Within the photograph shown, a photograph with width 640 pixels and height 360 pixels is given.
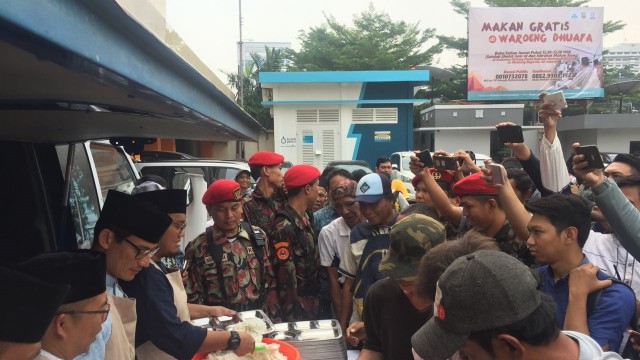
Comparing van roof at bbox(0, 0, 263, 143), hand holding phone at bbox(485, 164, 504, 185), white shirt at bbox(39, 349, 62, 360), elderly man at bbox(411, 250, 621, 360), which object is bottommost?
white shirt at bbox(39, 349, 62, 360)

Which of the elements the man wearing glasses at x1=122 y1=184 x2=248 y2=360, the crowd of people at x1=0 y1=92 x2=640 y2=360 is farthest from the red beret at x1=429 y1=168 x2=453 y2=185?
the man wearing glasses at x1=122 y1=184 x2=248 y2=360

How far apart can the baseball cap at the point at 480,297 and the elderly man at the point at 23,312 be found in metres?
1.09

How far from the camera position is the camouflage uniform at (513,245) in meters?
2.82

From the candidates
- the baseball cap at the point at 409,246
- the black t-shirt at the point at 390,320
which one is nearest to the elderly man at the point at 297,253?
the black t-shirt at the point at 390,320

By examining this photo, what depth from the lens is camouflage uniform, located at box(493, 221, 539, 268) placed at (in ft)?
9.27

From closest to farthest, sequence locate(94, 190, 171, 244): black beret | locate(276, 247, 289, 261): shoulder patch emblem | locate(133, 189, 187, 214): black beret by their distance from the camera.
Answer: locate(94, 190, 171, 244): black beret
locate(133, 189, 187, 214): black beret
locate(276, 247, 289, 261): shoulder patch emblem

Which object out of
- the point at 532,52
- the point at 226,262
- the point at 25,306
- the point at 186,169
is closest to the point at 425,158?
the point at 226,262

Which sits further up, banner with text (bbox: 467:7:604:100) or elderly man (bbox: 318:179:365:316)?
banner with text (bbox: 467:7:604:100)

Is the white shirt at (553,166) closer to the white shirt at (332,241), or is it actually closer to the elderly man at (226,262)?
the white shirt at (332,241)

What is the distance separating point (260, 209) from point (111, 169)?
4.45 ft

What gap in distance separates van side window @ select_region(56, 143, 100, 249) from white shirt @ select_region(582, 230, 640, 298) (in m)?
3.12

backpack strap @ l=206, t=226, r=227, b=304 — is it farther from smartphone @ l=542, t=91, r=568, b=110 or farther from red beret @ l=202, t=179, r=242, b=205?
smartphone @ l=542, t=91, r=568, b=110

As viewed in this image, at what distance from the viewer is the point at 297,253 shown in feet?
13.0

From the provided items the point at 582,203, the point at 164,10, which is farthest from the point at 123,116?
the point at 164,10
